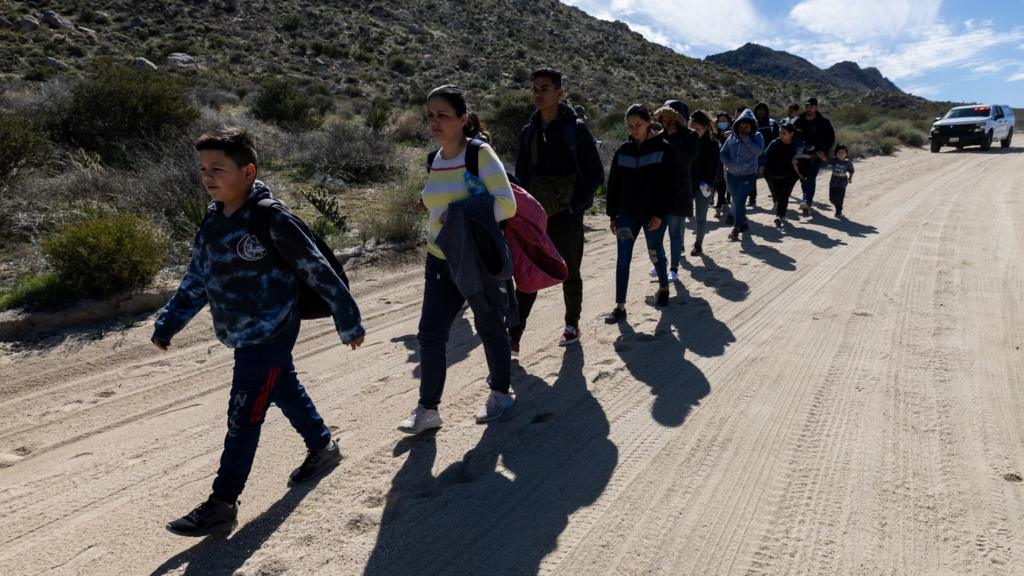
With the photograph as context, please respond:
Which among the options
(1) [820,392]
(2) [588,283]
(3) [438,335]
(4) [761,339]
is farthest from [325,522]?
(2) [588,283]

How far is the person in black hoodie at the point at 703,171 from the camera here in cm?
816

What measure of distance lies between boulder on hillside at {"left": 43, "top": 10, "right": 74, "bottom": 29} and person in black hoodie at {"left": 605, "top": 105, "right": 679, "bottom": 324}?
31.8 meters

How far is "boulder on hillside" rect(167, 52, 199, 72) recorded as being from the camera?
25.9 m

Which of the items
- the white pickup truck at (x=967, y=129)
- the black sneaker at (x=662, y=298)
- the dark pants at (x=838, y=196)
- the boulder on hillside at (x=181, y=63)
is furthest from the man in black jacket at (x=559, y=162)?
the boulder on hillside at (x=181, y=63)

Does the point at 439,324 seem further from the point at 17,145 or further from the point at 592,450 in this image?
the point at 17,145

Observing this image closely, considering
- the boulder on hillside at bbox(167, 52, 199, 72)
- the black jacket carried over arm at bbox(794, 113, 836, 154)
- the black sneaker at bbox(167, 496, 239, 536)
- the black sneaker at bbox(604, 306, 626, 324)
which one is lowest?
the black sneaker at bbox(167, 496, 239, 536)

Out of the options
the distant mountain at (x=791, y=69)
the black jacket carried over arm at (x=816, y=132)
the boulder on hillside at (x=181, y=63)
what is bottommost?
the black jacket carried over arm at (x=816, y=132)

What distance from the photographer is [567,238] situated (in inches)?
190

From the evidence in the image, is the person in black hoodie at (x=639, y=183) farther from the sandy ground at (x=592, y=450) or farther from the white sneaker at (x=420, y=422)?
the white sneaker at (x=420, y=422)

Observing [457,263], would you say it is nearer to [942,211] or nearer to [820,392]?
[820,392]

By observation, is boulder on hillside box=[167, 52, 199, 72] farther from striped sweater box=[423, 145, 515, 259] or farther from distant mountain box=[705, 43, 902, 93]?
distant mountain box=[705, 43, 902, 93]

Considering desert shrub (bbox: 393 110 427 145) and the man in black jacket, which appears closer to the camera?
the man in black jacket

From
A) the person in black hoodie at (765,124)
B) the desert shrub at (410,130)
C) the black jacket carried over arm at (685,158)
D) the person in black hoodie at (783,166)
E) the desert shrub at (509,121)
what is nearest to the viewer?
the black jacket carried over arm at (685,158)

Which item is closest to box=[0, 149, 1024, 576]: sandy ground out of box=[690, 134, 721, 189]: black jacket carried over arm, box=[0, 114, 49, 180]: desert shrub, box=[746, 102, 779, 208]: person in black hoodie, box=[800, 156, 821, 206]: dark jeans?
box=[690, 134, 721, 189]: black jacket carried over arm
